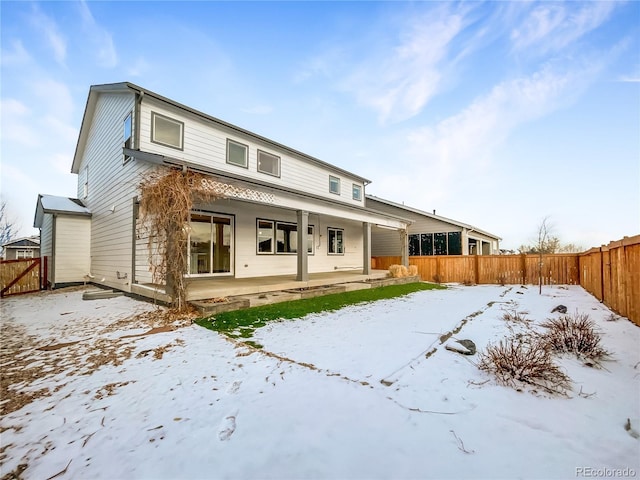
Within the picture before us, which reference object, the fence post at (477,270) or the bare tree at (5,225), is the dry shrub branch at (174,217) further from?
the bare tree at (5,225)

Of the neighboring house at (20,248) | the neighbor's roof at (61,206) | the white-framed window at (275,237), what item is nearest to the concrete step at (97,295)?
the white-framed window at (275,237)

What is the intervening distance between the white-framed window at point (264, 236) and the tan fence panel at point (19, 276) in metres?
9.31

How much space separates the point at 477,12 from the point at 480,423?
1041cm

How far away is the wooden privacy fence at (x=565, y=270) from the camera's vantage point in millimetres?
5496

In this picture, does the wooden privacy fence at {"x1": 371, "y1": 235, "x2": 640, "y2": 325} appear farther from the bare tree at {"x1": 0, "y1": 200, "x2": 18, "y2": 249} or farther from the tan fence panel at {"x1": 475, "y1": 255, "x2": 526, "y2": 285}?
the bare tree at {"x1": 0, "y1": 200, "x2": 18, "y2": 249}

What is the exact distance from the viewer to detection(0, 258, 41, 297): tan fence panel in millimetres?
10445

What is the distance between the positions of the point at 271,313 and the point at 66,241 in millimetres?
10868

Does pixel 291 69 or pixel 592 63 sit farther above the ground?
pixel 291 69

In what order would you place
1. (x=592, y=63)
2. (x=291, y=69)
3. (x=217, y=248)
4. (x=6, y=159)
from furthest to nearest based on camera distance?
(x=6, y=159)
(x=291, y=69)
(x=217, y=248)
(x=592, y=63)

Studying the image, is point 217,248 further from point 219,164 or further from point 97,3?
point 97,3

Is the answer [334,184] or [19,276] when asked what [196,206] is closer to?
[334,184]

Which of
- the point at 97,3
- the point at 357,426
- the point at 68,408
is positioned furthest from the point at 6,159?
the point at 357,426

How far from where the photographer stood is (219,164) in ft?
33.2

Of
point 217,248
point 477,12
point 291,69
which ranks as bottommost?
point 217,248
